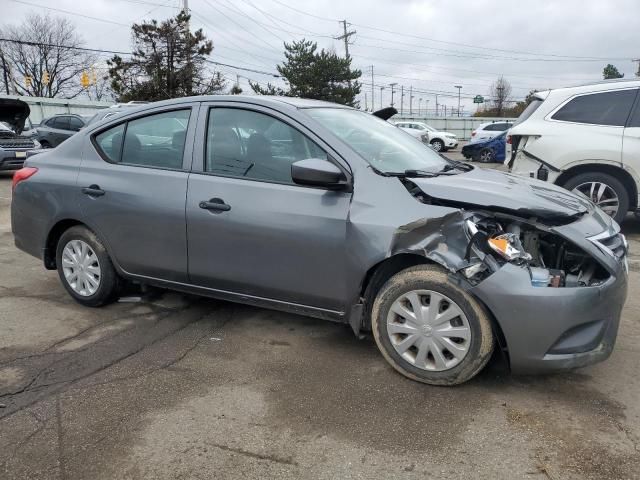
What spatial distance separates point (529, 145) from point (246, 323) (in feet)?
14.8

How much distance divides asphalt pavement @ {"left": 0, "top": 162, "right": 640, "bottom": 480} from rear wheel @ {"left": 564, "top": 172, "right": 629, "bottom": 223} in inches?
117

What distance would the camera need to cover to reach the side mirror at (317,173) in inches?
122

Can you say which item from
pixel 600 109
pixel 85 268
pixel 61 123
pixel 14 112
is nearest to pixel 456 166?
pixel 85 268

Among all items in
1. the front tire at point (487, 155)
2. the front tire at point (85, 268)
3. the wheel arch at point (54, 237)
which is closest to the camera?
the front tire at point (85, 268)

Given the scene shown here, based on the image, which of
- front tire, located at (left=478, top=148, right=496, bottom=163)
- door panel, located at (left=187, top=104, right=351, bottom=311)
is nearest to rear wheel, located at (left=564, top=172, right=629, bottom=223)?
door panel, located at (left=187, top=104, right=351, bottom=311)

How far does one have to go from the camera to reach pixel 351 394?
9.94 feet

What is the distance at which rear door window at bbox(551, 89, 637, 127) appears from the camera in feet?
21.3

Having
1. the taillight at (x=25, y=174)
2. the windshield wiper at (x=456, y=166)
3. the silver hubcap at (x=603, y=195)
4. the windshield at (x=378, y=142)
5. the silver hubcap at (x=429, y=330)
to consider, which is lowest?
the silver hubcap at (x=429, y=330)

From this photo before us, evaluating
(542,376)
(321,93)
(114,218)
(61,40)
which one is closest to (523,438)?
(542,376)

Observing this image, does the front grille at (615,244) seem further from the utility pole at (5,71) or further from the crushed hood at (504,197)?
the utility pole at (5,71)

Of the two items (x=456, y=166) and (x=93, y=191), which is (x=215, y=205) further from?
(x=456, y=166)

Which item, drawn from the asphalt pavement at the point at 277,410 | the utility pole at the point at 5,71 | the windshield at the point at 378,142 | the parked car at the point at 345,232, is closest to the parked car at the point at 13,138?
the parked car at the point at 345,232

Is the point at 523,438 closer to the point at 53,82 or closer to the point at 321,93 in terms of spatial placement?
the point at 321,93

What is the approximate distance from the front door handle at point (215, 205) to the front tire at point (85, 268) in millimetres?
1111
